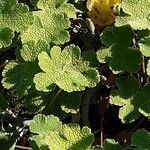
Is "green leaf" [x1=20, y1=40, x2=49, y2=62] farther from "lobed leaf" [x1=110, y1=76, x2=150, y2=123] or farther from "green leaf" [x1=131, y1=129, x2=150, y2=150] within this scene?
"green leaf" [x1=131, y1=129, x2=150, y2=150]

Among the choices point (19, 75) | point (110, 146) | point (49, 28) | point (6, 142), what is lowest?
point (6, 142)

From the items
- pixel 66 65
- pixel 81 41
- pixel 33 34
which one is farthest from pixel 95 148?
pixel 81 41

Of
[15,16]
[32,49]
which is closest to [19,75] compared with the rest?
[32,49]

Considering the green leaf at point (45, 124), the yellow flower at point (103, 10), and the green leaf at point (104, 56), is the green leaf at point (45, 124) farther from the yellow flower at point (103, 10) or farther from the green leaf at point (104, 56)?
the yellow flower at point (103, 10)

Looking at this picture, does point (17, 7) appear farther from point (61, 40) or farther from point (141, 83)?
point (141, 83)

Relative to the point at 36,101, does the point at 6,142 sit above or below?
below

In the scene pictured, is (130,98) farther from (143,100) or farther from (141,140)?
(141,140)

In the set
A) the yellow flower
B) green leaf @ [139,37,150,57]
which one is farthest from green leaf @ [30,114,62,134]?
the yellow flower
